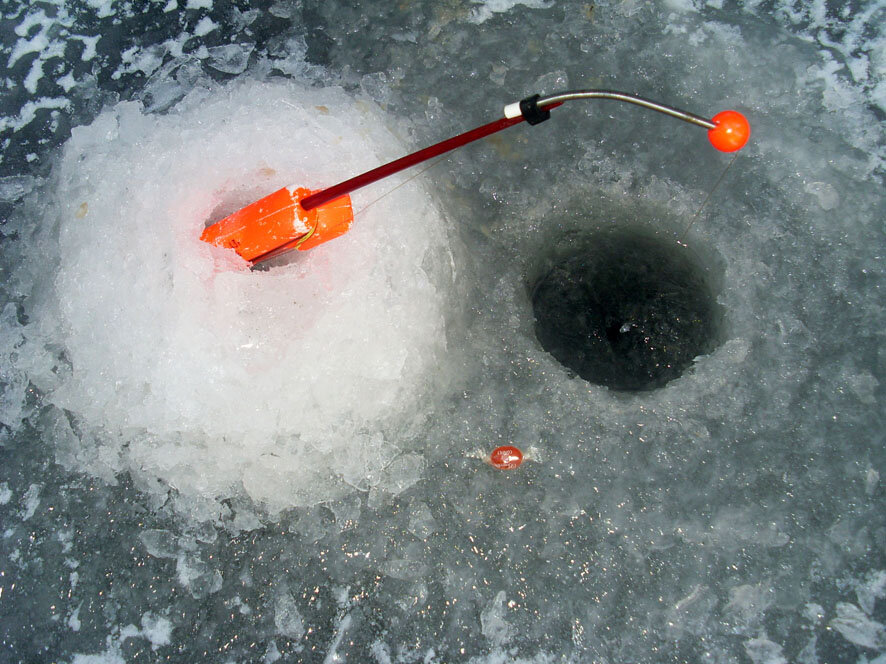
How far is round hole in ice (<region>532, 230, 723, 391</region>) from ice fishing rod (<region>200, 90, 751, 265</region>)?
262mm

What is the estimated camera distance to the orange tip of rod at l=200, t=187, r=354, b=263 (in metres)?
0.93

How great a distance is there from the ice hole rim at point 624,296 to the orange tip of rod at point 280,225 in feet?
1.14

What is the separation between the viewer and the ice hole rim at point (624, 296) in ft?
3.57

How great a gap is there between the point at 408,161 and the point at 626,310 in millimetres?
500

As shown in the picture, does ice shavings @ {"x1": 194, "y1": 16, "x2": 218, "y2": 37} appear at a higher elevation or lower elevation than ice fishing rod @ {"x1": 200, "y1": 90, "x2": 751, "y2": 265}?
higher

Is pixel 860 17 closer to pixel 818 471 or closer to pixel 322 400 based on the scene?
pixel 818 471

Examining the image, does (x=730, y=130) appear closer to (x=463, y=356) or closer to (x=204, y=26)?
(x=463, y=356)

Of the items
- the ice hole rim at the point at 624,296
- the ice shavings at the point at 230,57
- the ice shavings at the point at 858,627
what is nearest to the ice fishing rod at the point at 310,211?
the ice hole rim at the point at 624,296

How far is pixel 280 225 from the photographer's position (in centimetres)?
94

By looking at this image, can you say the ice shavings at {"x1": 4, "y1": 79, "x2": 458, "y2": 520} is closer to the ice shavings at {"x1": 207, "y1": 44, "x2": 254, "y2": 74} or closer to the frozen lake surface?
the frozen lake surface

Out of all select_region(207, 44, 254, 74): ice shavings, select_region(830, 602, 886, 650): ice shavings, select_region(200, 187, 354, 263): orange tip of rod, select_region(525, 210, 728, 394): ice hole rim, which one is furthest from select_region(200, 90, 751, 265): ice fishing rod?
select_region(830, 602, 886, 650): ice shavings

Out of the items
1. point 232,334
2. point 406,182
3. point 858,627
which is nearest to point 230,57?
point 406,182

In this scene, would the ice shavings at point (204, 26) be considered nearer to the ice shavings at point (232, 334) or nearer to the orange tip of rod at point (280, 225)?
the ice shavings at point (232, 334)

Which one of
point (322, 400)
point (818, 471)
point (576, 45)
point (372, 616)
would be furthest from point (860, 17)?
point (372, 616)
